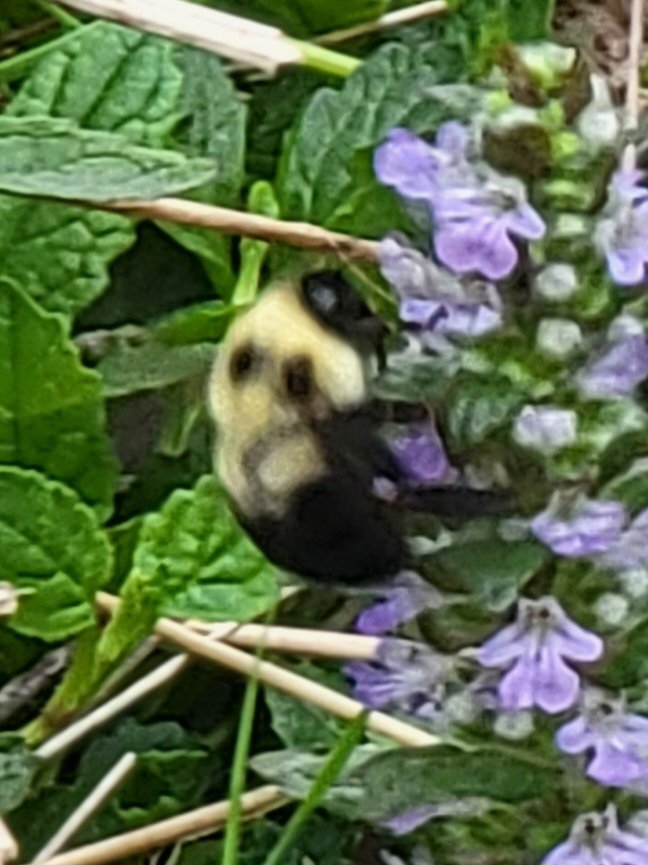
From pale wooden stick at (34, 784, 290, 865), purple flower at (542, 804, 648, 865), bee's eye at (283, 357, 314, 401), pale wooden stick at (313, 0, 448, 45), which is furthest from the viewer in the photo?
pale wooden stick at (313, 0, 448, 45)

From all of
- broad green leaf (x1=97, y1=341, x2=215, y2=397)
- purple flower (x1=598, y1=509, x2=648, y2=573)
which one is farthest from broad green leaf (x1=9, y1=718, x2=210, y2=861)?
purple flower (x1=598, y1=509, x2=648, y2=573)

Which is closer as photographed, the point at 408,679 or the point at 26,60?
the point at 408,679

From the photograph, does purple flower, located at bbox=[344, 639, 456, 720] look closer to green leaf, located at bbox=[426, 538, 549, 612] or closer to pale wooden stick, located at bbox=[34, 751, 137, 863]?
green leaf, located at bbox=[426, 538, 549, 612]

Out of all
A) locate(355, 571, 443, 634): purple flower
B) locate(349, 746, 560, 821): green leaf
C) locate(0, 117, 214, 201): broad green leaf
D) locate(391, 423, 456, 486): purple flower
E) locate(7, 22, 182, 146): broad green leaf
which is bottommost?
locate(349, 746, 560, 821): green leaf

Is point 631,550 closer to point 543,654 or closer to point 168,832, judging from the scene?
point 543,654

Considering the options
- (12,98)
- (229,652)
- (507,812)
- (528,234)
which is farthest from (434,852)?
(12,98)

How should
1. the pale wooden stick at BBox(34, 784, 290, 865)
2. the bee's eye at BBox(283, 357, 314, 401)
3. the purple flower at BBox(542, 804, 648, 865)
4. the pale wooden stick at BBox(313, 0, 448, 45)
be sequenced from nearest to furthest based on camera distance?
the bee's eye at BBox(283, 357, 314, 401) < the purple flower at BBox(542, 804, 648, 865) < the pale wooden stick at BBox(34, 784, 290, 865) < the pale wooden stick at BBox(313, 0, 448, 45)

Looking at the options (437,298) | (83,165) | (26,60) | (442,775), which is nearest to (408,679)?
(442,775)

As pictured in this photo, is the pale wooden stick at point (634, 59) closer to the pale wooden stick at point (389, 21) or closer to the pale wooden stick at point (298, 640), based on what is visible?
the pale wooden stick at point (389, 21)
